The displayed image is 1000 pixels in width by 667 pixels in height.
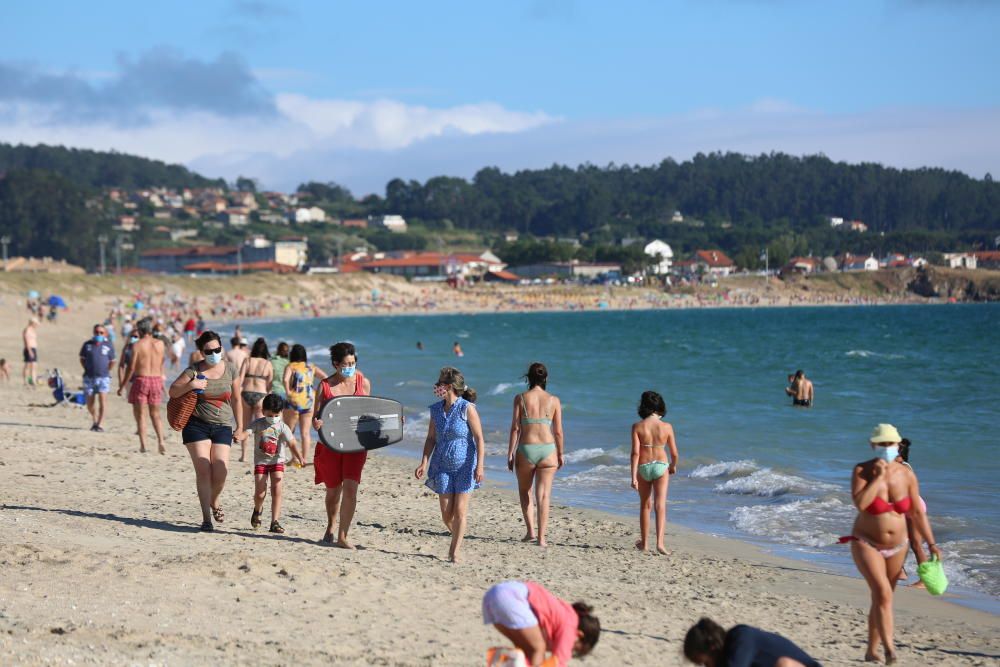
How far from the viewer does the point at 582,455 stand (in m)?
15.9

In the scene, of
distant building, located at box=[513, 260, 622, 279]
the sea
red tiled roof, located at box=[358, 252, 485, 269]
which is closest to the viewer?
the sea

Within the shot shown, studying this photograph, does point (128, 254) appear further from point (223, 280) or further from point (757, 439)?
point (757, 439)

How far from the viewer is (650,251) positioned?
176 m

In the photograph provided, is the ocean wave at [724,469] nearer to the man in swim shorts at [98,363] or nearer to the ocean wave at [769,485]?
the ocean wave at [769,485]

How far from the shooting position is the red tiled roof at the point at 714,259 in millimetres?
168625

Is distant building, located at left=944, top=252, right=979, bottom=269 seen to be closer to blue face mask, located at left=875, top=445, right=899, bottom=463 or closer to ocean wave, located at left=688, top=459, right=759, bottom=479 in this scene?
ocean wave, located at left=688, top=459, right=759, bottom=479

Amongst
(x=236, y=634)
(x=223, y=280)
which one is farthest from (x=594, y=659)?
(x=223, y=280)

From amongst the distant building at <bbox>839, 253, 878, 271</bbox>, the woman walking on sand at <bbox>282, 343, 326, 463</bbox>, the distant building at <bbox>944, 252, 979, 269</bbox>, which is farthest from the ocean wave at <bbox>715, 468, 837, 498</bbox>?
the distant building at <bbox>944, 252, 979, 269</bbox>

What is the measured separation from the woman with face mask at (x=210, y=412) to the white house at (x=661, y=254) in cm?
15081

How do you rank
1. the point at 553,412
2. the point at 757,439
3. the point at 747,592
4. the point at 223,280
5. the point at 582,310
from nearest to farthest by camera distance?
the point at 747,592 < the point at 553,412 < the point at 757,439 < the point at 223,280 < the point at 582,310

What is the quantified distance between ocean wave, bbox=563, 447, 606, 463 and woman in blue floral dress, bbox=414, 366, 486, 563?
756 centimetres

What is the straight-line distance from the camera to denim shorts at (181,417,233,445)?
27.0ft

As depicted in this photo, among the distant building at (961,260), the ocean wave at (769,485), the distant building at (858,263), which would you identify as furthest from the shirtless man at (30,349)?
the distant building at (961,260)

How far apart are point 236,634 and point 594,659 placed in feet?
6.03
